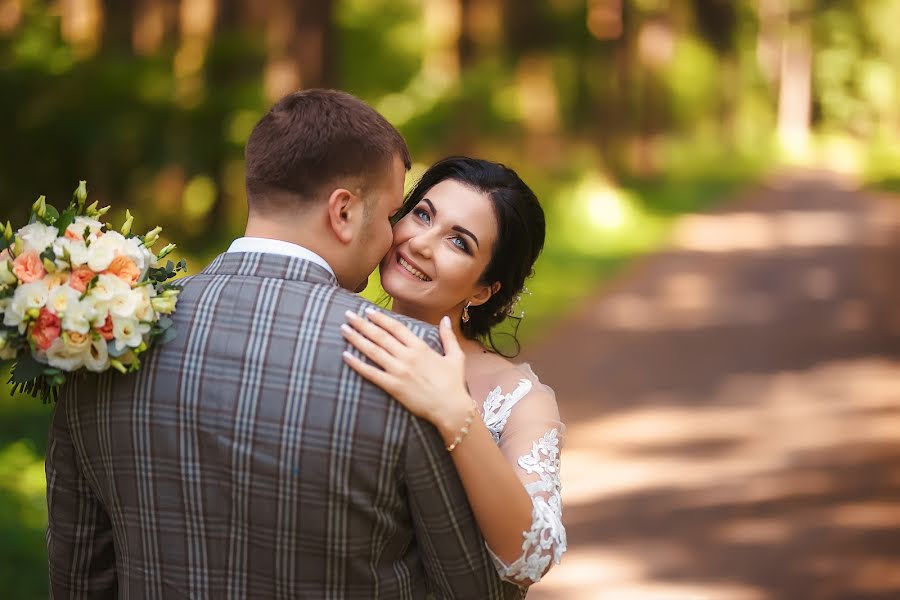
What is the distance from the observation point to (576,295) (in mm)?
11484

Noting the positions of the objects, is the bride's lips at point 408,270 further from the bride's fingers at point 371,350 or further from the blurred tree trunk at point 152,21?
the blurred tree trunk at point 152,21

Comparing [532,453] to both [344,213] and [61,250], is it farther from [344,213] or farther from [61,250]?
[61,250]

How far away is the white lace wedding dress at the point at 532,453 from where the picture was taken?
2067 mm

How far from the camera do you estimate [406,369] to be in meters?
1.96

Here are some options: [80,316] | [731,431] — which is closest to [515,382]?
[80,316]

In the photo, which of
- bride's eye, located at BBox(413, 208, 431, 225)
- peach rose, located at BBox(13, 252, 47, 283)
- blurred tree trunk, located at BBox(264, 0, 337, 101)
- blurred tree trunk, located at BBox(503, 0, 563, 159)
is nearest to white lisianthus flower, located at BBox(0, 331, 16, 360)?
peach rose, located at BBox(13, 252, 47, 283)

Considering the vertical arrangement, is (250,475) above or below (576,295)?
below

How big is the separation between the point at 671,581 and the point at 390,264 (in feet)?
11.2

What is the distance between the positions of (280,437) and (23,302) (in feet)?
1.72

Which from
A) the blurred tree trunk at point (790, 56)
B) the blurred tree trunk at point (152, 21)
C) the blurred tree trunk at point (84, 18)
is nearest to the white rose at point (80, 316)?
the blurred tree trunk at point (84, 18)

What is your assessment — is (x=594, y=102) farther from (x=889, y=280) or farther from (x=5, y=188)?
(x=5, y=188)

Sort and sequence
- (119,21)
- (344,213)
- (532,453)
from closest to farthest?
(344,213), (532,453), (119,21)

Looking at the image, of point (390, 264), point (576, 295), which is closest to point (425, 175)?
point (390, 264)

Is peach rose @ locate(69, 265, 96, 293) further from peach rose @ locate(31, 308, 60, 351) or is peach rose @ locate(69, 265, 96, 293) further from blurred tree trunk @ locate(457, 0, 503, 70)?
blurred tree trunk @ locate(457, 0, 503, 70)
